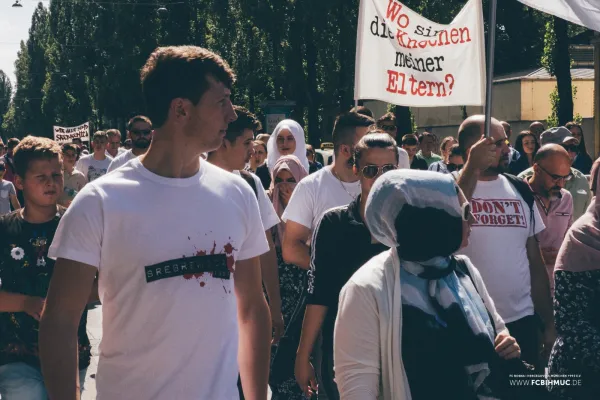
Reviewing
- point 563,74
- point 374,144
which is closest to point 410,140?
point 374,144

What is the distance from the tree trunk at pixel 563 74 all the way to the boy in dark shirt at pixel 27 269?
871 inches

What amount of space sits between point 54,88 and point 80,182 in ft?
193

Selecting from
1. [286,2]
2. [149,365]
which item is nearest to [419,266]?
[149,365]

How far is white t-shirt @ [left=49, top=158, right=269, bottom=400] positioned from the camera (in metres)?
2.81

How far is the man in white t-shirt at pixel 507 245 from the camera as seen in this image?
504 cm

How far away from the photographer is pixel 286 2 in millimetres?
34344

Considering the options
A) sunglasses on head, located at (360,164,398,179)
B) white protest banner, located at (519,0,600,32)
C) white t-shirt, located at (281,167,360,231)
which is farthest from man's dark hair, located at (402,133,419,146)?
sunglasses on head, located at (360,164,398,179)

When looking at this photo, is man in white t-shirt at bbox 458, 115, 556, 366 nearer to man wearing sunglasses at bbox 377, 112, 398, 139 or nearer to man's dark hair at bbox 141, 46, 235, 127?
man's dark hair at bbox 141, 46, 235, 127

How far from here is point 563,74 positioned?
25.8 meters

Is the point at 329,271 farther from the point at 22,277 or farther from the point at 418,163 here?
the point at 418,163

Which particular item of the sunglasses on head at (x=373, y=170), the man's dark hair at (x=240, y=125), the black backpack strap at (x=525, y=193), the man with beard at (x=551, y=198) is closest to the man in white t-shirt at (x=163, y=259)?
the sunglasses on head at (x=373, y=170)

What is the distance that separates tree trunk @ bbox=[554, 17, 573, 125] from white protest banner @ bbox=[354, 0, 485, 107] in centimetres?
1896

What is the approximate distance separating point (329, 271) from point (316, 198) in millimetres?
1145

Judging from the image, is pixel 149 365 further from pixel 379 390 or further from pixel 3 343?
pixel 3 343
